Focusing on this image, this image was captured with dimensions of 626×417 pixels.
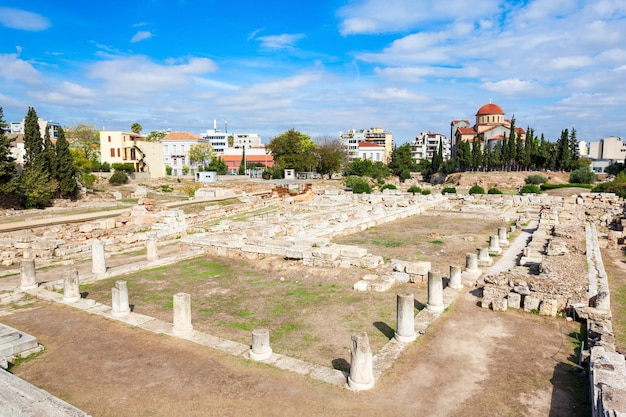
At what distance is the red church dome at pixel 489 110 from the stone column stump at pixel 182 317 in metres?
94.6

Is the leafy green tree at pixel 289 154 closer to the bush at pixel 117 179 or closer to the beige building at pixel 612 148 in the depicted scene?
the bush at pixel 117 179

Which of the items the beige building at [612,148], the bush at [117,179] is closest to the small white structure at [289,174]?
the bush at [117,179]

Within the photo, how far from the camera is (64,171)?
37.2m

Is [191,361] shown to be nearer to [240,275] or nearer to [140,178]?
[240,275]

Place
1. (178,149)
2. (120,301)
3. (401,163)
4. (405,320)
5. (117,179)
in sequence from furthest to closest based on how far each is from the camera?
(178,149), (401,163), (117,179), (120,301), (405,320)

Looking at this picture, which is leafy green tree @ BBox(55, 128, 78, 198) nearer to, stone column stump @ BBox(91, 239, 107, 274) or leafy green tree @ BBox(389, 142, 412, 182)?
stone column stump @ BBox(91, 239, 107, 274)

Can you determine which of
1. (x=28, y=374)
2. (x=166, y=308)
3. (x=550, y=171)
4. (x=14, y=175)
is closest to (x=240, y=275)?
(x=166, y=308)

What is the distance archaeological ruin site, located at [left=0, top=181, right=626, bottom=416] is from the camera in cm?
615

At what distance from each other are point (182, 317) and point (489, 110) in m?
95.2

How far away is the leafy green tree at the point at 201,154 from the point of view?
77.5 m

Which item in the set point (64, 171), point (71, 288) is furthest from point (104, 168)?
point (71, 288)

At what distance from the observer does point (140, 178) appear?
57.7 m

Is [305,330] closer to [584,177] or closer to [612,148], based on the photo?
[584,177]

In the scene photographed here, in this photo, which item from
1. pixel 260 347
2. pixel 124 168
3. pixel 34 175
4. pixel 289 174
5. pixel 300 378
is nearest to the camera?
pixel 300 378
